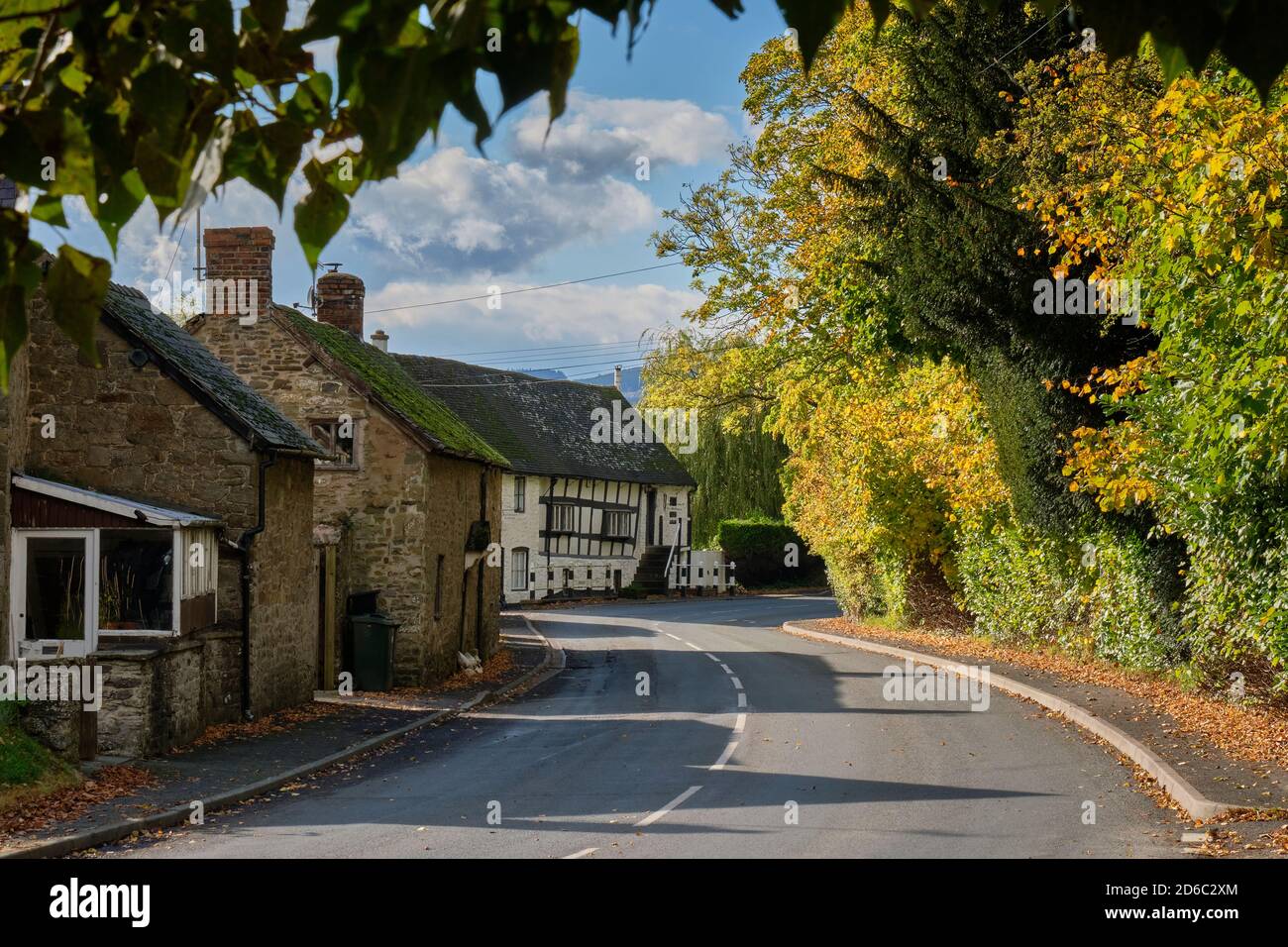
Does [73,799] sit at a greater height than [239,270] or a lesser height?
lesser

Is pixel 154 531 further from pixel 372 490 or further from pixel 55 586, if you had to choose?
pixel 372 490

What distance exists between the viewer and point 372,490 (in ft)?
76.5

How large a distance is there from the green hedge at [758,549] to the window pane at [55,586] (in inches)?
1788

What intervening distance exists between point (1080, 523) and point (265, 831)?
1461 centimetres

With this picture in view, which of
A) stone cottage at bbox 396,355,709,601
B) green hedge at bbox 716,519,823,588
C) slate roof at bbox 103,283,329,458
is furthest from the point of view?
green hedge at bbox 716,519,823,588

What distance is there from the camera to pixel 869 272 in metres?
24.4

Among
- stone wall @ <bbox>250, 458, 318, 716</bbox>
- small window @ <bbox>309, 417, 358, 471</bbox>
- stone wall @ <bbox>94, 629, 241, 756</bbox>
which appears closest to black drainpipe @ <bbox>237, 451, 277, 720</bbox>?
stone wall @ <bbox>250, 458, 318, 716</bbox>

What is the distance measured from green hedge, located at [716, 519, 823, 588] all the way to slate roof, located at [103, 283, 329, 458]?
41697 millimetres

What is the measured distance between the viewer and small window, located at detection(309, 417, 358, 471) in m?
23.4

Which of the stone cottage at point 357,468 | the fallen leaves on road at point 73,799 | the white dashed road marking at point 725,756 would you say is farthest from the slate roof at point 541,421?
the fallen leaves on road at point 73,799

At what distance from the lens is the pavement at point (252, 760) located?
1042 centimetres

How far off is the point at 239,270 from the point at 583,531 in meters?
33.4

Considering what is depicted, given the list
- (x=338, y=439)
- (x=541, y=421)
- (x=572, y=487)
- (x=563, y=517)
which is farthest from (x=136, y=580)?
(x=541, y=421)

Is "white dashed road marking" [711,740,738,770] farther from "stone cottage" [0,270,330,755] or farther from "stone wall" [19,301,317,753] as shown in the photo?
"stone wall" [19,301,317,753]
